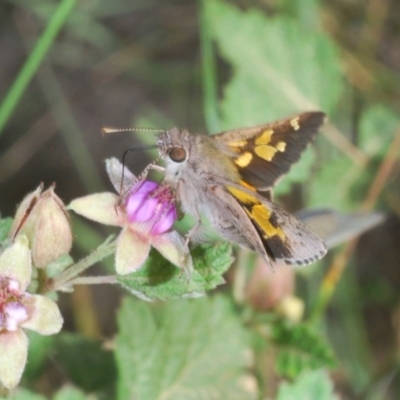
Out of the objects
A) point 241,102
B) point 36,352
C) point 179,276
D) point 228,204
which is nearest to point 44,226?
point 179,276

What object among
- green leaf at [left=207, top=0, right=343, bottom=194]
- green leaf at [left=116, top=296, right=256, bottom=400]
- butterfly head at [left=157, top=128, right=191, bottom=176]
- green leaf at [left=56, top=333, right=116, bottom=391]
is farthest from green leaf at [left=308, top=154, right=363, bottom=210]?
butterfly head at [left=157, top=128, right=191, bottom=176]

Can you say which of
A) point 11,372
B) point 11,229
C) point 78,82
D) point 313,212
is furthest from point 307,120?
point 78,82

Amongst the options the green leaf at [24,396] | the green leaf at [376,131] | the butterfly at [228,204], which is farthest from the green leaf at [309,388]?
the green leaf at [376,131]

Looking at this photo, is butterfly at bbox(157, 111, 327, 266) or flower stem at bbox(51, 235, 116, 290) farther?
butterfly at bbox(157, 111, 327, 266)

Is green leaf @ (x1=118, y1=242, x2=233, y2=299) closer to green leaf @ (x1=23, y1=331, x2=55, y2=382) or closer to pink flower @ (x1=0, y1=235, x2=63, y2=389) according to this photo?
pink flower @ (x1=0, y1=235, x2=63, y2=389)

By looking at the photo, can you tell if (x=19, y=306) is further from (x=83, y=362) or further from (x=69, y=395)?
(x=83, y=362)

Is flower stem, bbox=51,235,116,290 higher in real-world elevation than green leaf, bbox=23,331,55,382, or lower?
higher

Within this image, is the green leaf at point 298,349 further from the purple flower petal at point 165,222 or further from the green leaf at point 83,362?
the purple flower petal at point 165,222
